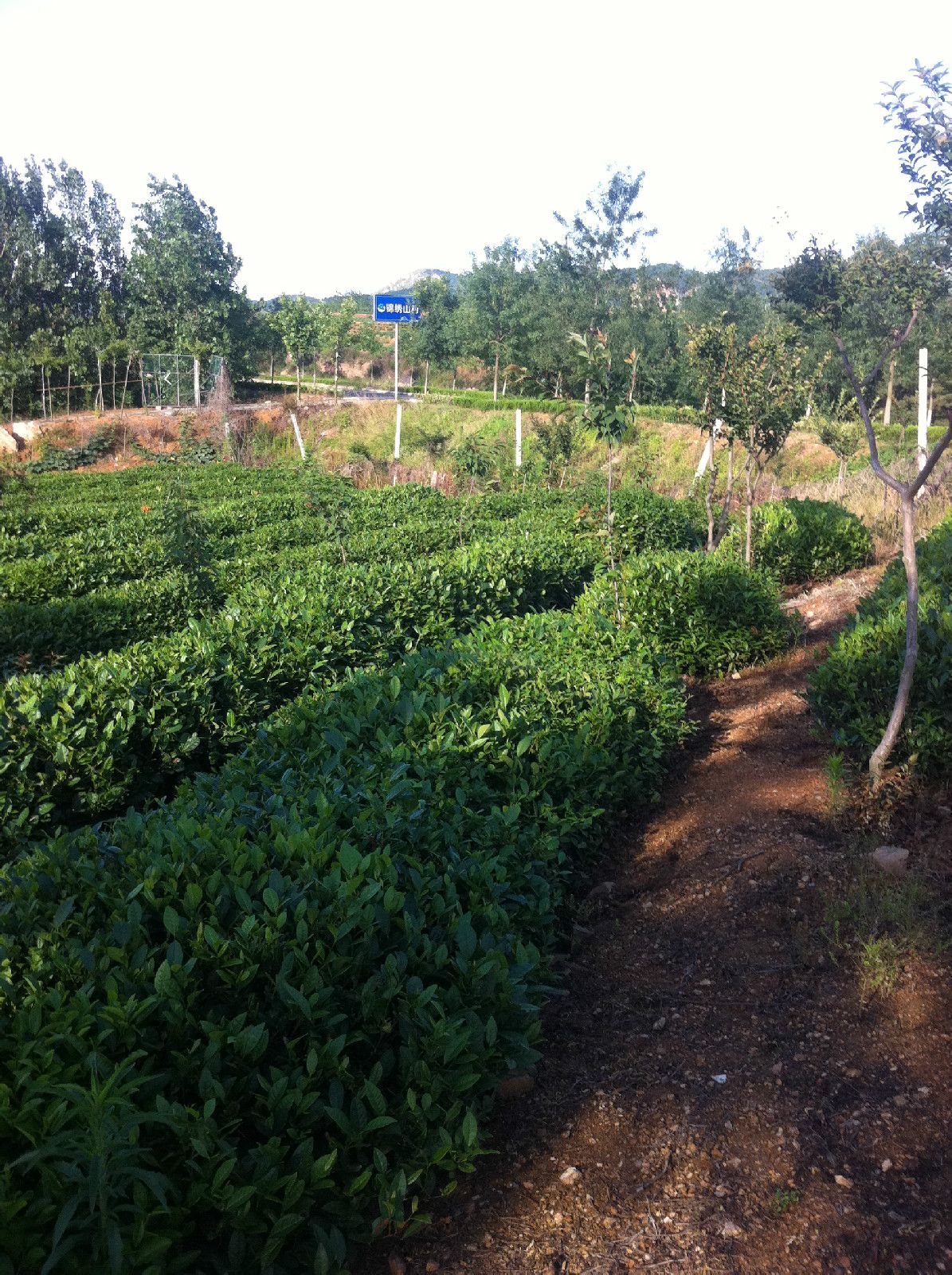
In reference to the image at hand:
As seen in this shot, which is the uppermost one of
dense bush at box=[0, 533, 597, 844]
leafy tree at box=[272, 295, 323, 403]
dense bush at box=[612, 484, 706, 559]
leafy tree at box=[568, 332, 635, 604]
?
leafy tree at box=[272, 295, 323, 403]

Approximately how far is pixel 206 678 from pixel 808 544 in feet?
26.6

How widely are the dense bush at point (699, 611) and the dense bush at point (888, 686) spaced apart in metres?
2.01

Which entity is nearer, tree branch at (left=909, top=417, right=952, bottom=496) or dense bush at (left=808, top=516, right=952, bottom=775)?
tree branch at (left=909, top=417, right=952, bottom=496)

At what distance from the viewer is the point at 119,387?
40.3 m

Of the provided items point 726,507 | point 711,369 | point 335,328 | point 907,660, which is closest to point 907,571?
point 907,660

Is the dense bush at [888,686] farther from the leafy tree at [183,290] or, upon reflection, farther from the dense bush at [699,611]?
the leafy tree at [183,290]

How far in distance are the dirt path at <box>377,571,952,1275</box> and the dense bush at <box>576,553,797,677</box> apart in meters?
3.07

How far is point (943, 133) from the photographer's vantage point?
3910mm

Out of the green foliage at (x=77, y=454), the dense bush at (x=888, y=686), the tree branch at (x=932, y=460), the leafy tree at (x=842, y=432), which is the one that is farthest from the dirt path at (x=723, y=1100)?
the green foliage at (x=77, y=454)

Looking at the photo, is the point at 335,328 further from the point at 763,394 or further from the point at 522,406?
the point at 763,394

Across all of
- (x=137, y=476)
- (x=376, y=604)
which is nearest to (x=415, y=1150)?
(x=376, y=604)

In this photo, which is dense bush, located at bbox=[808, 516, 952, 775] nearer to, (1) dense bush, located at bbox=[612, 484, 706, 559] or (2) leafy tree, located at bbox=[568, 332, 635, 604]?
(2) leafy tree, located at bbox=[568, 332, 635, 604]

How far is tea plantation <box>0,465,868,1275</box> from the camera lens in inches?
79.7

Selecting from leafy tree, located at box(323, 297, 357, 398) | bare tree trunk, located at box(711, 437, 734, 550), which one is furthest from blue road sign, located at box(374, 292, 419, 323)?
bare tree trunk, located at box(711, 437, 734, 550)
